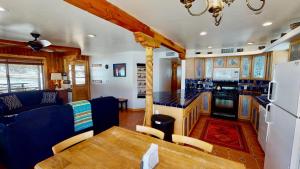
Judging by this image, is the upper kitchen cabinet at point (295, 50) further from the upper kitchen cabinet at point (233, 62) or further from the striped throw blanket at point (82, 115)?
the striped throw blanket at point (82, 115)

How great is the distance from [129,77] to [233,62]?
3.67m

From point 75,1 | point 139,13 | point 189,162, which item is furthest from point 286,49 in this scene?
point 75,1

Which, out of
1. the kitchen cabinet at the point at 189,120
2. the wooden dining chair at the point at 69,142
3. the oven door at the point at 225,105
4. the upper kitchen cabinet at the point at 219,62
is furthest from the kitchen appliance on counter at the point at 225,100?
the wooden dining chair at the point at 69,142

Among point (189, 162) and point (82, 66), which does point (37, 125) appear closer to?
point (189, 162)

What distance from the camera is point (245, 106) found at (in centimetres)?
418

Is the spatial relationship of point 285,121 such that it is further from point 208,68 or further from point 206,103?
point 208,68

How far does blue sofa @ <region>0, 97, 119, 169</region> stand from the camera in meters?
1.89

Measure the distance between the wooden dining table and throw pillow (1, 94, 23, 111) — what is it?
399 centimetres

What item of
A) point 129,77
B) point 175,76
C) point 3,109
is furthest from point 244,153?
point 3,109

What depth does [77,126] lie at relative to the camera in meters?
2.60

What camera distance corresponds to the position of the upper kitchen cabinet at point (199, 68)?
492cm

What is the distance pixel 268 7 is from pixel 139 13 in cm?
169

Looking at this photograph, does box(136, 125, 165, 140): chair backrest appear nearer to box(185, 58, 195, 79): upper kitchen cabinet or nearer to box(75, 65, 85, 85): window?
box(185, 58, 195, 79): upper kitchen cabinet

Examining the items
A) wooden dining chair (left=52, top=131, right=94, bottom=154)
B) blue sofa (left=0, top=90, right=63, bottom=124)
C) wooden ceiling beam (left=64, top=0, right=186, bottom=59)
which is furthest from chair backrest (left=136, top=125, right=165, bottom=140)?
blue sofa (left=0, top=90, right=63, bottom=124)
